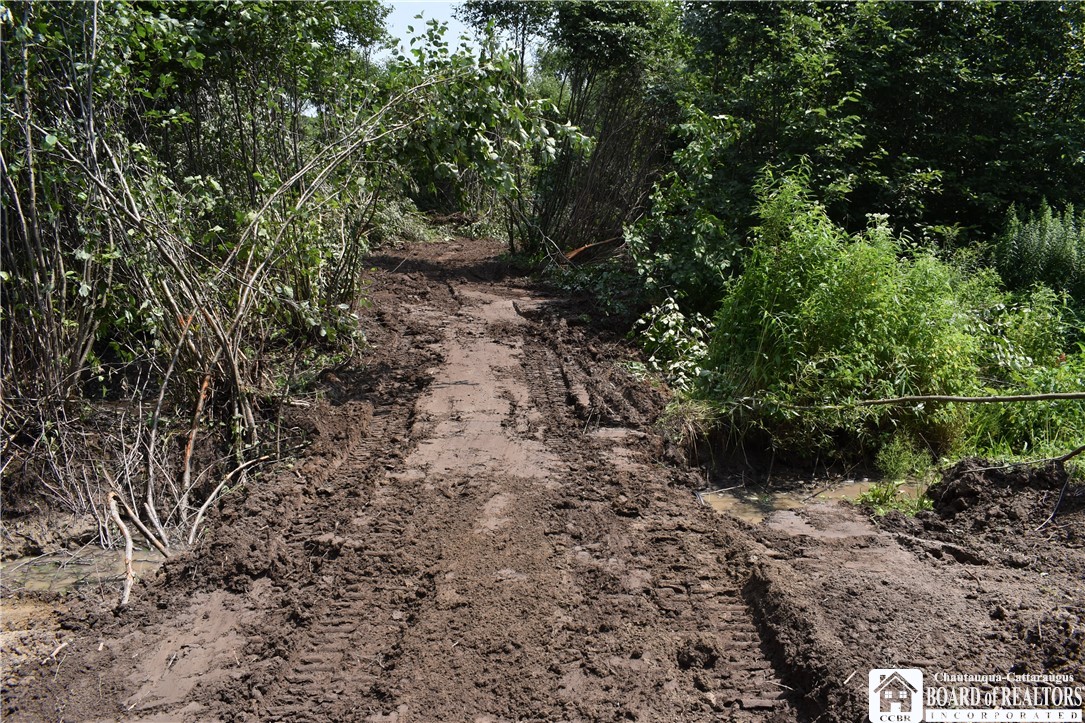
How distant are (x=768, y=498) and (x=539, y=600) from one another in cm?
215

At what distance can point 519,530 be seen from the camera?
4.31m

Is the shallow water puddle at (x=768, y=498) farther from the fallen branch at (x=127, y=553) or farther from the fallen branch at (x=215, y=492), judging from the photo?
the fallen branch at (x=127, y=553)

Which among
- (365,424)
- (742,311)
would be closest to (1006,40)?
(742,311)

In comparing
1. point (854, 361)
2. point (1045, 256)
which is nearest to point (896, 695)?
point (854, 361)

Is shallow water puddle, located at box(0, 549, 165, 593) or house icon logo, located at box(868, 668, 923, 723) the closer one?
house icon logo, located at box(868, 668, 923, 723)

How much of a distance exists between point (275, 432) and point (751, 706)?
12.8 feet

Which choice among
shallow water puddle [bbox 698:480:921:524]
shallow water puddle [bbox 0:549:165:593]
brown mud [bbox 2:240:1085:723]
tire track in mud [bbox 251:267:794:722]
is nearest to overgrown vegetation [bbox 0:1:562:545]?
shallow water puddle [bbox 0:549:165:593]

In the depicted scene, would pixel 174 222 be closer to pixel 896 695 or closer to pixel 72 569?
pixel 72 569

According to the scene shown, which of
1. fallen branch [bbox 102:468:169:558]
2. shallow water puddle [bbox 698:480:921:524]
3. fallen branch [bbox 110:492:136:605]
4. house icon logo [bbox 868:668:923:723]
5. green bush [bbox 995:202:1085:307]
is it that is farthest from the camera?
green bush [bbox 995:202:1085:307]

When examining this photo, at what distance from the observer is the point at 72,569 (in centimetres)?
427

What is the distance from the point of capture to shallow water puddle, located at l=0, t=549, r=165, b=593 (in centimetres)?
410

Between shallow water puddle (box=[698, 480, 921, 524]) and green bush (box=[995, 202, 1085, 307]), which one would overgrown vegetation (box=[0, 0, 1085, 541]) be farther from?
shallow water puddle (box=[698, 480, 921, 524])

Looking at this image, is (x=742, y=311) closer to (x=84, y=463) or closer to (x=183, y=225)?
(x=183, y=225)

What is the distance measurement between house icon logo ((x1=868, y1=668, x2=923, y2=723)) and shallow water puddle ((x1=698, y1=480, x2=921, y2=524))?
1834mm
